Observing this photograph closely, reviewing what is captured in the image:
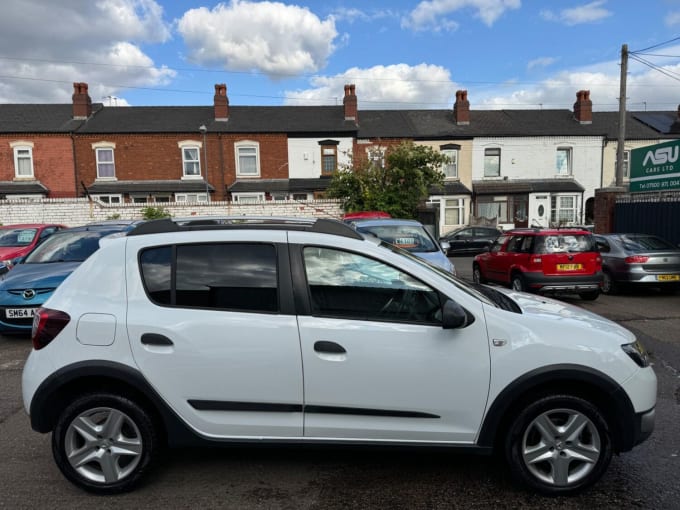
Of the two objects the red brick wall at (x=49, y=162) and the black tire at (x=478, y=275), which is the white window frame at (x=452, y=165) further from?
the red brick wall at (x=49, y=162)

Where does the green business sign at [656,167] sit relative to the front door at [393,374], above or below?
above

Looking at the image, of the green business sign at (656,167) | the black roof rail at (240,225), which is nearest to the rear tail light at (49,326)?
the black roof rail at (240,225)

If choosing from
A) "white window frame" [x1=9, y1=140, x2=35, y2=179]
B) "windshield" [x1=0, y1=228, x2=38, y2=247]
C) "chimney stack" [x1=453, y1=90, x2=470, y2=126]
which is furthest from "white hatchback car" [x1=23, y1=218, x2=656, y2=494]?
"chimney stack" [x1=453, y1=90, x2=470, y2=126]

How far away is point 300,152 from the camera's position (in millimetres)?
27234

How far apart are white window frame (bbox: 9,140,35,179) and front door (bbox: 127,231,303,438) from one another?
1135 inches

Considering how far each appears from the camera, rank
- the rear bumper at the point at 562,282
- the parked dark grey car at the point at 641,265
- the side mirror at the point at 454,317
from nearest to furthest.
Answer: the side mirror at the point at 454,317 → the rear bumper at the point at 562,282 → the parked dark grey car at the point at 641,265

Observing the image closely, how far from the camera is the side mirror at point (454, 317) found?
2.74m

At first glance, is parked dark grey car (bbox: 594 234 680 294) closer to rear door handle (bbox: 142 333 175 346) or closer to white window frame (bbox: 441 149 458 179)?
rear door handle (bbox: 142 333 175 346)

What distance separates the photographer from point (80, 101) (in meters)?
27.4

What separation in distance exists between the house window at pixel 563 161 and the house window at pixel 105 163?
2703cm

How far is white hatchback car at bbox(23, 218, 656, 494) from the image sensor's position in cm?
280

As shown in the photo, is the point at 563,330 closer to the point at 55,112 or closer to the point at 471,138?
the point at 471,138

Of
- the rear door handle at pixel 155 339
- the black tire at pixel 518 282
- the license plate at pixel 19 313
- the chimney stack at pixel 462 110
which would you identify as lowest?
the black tire at pixel 518 282

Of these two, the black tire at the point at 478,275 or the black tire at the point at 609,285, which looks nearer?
the black tire at the point at 609,285
